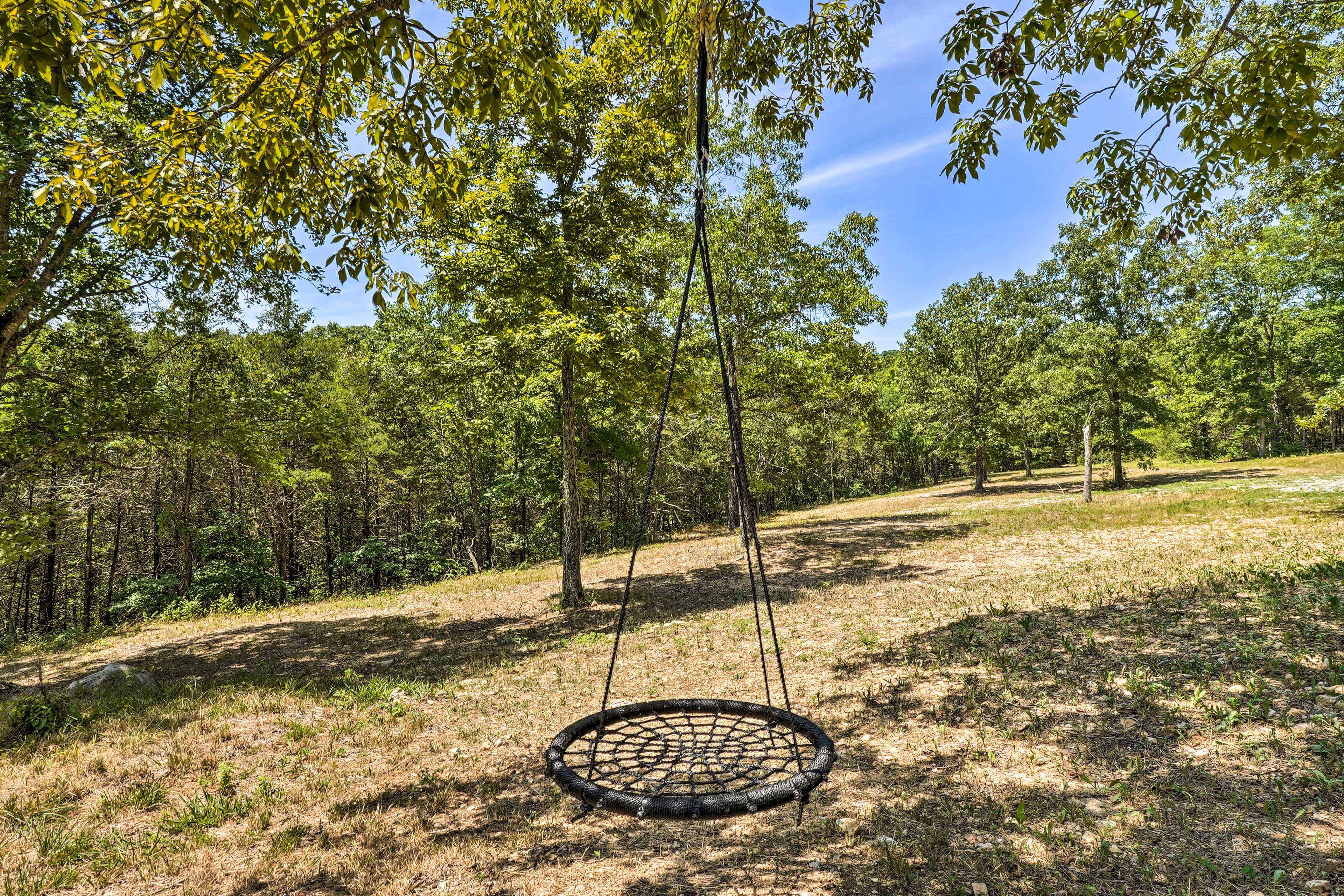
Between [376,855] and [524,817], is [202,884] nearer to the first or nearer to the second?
[376,855]

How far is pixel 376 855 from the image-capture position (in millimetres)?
4184

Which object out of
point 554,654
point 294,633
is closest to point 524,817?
point 554,654

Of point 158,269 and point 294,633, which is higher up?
point 158,269

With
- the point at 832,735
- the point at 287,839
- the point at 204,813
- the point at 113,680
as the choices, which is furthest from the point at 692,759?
the point at 113,680

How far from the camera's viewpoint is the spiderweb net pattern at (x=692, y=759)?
3564 millimetres

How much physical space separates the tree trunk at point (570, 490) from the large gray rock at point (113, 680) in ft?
21.5

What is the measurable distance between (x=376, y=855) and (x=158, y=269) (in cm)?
1109

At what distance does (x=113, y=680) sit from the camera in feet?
27.2

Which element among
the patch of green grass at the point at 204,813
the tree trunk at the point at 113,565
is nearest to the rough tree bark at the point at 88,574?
the tree trunk at the point at 113,565

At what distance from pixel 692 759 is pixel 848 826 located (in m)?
1.24

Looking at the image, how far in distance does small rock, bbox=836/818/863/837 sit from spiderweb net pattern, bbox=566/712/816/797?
1.48 ft

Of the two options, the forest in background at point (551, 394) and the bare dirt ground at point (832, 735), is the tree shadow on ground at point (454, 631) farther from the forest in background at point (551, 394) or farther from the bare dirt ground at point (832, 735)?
the forest in background at point (551, 394)

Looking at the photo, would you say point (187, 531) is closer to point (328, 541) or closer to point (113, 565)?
point (328, 541)

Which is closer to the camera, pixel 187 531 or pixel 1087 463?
pixel 187 531
